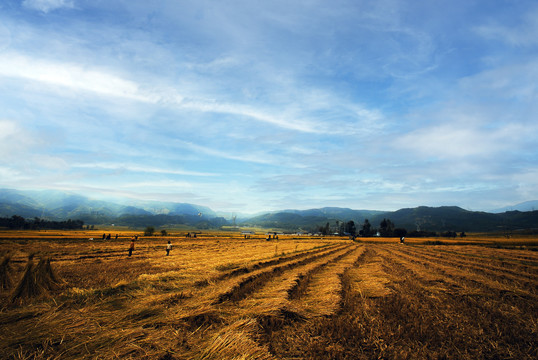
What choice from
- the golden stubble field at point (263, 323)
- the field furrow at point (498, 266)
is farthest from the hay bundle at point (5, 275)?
the field furrow at point (498, 266)

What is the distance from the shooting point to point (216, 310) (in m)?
6.93

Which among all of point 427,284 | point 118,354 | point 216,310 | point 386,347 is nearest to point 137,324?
point 118,354

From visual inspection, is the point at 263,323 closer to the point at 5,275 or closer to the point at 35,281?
the point at 35,281

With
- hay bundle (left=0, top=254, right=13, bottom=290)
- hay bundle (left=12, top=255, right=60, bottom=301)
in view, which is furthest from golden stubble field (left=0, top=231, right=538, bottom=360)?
hay bundle (left=0, top=254, right=13, bottom=290)

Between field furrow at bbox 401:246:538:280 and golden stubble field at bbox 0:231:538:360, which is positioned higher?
golden stubble field at bbox 0:231:538:360

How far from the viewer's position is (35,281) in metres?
9.54

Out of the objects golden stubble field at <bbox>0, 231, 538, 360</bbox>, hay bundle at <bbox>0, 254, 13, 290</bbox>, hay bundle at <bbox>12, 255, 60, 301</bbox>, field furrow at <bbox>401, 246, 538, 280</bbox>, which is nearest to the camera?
golden stubble field at <bbox>0, 231, 538, 360</bbox>

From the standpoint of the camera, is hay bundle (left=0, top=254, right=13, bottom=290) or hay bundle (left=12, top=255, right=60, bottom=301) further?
hay bundle (left=0, top=254, right=13, bottom=290)

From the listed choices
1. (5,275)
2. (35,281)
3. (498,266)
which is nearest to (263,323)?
(35,281)

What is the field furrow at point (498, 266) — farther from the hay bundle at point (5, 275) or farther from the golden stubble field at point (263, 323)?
the hay bundle at point (5, 275)

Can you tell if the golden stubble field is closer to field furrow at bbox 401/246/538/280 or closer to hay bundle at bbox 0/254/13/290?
hay bundle at bbox 0/254/13/290

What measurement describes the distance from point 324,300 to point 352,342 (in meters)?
3.10

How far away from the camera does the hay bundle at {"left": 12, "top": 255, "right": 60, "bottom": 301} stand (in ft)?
29.8

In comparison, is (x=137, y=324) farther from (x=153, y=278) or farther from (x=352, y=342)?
(x=153, y=278)
